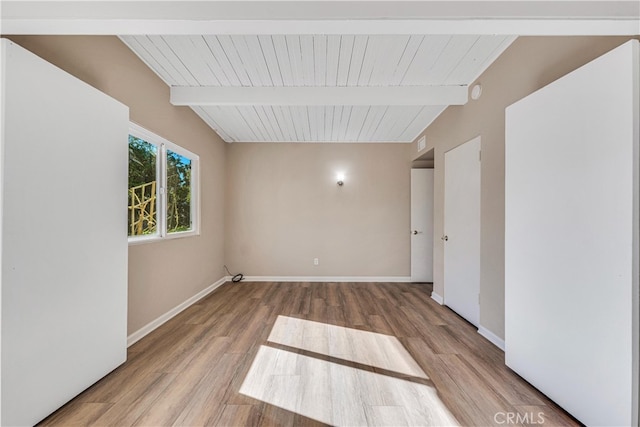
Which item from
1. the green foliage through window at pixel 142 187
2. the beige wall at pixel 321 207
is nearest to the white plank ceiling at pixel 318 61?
the green foliage through window at pixel 142 187

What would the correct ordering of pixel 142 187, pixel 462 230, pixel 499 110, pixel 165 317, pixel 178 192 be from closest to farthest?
1. pixel 499 110
2. pixel 142 187
3. pixel 165 317
4. pixel 462 230
5. pixel 178 192

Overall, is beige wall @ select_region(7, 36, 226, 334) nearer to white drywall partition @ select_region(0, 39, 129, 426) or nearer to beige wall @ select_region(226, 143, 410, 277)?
white drywall partition @ select_region(0, 39, 129, 426)

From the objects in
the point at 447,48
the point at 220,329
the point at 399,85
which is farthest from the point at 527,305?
the point at 220,329

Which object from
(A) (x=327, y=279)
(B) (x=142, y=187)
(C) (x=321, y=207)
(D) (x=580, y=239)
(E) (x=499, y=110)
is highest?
(E) (x=499, y=110)

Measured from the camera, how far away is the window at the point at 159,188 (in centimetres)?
246

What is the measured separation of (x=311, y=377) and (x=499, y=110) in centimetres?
276

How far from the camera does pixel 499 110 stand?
92.7 inches

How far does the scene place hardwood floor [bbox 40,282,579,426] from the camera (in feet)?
4.92

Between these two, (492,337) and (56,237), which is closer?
(56,237)

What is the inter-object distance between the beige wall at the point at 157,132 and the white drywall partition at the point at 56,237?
0.25m

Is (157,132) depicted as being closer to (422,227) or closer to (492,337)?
(492,337)

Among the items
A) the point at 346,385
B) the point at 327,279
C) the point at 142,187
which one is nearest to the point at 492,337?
the point at 346,385

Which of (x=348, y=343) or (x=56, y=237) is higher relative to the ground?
(x=56, y=237)

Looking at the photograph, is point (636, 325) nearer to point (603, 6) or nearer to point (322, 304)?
point (603, 6)
